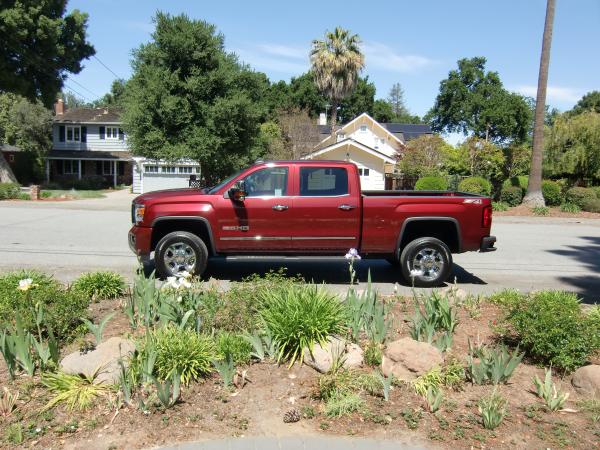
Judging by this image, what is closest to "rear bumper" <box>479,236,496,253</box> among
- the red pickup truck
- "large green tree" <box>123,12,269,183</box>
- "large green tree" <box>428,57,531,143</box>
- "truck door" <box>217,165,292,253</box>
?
the red pickup truck

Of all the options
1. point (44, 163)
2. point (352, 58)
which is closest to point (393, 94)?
point (352, 58)

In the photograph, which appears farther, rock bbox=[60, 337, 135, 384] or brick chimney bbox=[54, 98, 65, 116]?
brick chimney bbox=[54, 98, 65, 116]

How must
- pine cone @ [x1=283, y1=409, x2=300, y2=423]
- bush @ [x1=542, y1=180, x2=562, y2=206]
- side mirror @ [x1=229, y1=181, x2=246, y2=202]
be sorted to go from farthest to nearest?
bush @ [x1=542, y1=180, x2=562, y2=206], side mirror @ [x1=229, y1=181, x2=246, y2=202], pine cone @ [x1=283, y1=409, x2=300, y2=423]

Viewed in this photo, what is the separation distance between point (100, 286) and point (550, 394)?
491cm

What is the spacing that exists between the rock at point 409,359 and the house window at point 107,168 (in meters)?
44.0

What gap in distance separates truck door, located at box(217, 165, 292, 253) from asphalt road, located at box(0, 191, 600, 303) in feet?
2.45

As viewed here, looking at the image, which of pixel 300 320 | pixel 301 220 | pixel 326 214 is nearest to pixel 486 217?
pixel 326 214

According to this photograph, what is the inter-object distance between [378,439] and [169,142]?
21.8 meters

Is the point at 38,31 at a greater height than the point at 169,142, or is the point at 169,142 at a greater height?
the point at 38,31

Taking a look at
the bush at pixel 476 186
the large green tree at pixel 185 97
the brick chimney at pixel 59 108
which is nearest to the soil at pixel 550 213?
the bush at pixel 476 186

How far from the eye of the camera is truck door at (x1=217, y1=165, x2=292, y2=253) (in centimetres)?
848

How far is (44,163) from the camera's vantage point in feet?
147

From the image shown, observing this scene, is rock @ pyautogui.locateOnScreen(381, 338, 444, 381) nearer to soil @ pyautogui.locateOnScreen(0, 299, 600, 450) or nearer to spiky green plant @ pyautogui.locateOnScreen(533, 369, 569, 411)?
soil @ pyautogui.locateOnScreen(0, 299, 600, 450)

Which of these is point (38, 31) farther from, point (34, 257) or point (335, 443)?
point (335, 443)
